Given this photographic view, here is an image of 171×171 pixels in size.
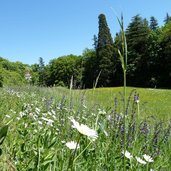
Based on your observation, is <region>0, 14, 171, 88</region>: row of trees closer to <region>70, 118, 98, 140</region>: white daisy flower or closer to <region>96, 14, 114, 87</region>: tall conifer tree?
<region>96, 14, 114, 87</region>: tall conifer tree

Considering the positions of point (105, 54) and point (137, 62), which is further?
point (105, 54)

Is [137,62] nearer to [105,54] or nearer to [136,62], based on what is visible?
[136,62]

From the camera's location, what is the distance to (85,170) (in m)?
2.30

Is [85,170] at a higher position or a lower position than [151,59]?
lower

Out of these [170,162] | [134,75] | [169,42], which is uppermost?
[169,42]

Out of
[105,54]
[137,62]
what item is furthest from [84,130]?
[105,54]

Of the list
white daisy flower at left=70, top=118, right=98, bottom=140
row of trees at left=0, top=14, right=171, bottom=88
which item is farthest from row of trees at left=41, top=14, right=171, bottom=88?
white daisy flower at left=70, top=118, right=98, bottom=140

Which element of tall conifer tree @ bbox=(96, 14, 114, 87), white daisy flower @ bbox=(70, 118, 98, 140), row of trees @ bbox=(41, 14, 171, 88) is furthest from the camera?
tall conifer tree @ bbox=(96, 14, 114, 87)

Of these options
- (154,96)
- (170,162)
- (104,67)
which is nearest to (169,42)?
(104,67)

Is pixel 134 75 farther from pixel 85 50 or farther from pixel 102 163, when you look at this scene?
pixel 102 163

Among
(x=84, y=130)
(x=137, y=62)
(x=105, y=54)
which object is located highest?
(x=105, y=54)

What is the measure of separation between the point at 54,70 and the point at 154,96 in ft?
185

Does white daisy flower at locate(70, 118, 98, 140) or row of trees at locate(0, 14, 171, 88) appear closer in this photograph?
white daisy flower at locate(70, 118, 98, 140)

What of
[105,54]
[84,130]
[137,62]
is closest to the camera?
[84,130]
